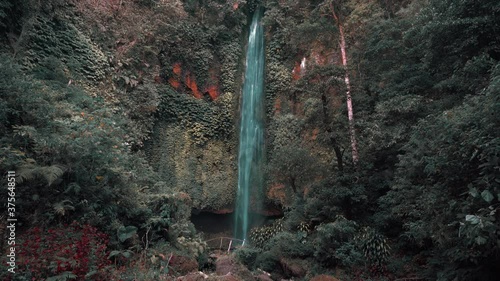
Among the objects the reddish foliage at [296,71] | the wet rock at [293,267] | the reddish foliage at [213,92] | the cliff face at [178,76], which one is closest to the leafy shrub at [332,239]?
the wet rock at [293,267]

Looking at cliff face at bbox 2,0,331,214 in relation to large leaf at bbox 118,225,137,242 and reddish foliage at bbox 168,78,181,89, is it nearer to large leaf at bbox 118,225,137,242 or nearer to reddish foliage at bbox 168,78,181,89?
reddish foliage at bbox 168,78,181,89

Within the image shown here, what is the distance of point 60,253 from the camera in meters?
4.30

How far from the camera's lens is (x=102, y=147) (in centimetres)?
647

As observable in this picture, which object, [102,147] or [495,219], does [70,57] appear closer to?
[102,147]

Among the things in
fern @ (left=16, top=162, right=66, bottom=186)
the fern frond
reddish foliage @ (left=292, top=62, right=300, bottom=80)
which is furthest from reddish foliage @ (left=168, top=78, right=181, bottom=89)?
the fern frond

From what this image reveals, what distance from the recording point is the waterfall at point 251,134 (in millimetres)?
17656

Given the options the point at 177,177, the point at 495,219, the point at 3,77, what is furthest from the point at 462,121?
the point at 177,177

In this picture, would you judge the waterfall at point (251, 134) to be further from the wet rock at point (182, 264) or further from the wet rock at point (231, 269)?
the wet rock at point (182, 264)

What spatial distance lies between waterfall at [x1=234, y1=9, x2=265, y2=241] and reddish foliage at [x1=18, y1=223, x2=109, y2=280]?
12771mm

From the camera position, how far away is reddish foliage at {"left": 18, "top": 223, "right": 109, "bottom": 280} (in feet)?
13.3

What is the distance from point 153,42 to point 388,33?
1124 cm

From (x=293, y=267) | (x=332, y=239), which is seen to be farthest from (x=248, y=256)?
(x=332, y=239)

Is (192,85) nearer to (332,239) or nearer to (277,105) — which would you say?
(277,105)

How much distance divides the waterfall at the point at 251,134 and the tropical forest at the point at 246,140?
88 millimetres
